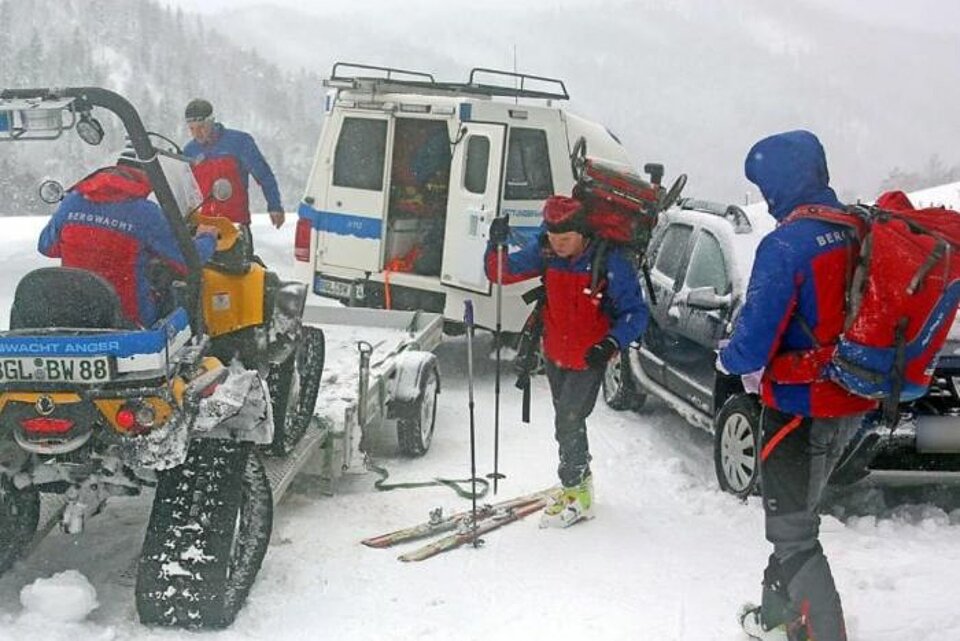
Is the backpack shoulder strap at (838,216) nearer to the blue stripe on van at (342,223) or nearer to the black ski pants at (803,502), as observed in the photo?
the black ski pants at (803,502)

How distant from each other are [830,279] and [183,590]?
8.98 ft

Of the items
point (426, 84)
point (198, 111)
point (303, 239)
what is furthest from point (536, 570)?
point (426, 84)

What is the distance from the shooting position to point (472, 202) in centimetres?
932

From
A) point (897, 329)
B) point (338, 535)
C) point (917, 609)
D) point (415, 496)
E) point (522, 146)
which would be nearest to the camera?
point (897, 329)

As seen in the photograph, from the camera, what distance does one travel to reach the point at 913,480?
219 inches

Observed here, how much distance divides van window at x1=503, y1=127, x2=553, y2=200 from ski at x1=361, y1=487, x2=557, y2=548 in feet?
13.5

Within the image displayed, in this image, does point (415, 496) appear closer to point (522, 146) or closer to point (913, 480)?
point (913, 480)

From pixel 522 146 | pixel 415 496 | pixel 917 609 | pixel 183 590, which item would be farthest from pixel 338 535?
pixel 522 146

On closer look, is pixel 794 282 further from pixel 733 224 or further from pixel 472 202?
pixel 472 202

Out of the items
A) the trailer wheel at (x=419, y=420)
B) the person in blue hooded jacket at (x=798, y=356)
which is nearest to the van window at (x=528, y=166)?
the trailer wheel at (x=419, y=420)

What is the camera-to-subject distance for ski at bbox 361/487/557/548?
5.37m

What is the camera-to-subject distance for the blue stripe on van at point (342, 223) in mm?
9781

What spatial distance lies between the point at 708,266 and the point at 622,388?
1.53 metres

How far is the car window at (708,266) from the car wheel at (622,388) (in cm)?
113
